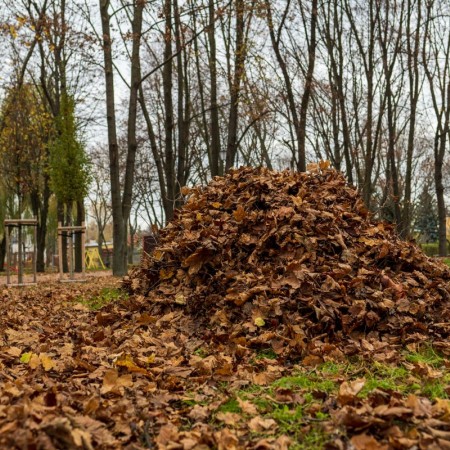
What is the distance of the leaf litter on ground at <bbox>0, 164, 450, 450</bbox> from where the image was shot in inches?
94.3

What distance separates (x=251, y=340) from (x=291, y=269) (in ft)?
3.46

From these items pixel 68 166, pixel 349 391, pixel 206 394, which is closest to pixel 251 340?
pixel 206 394

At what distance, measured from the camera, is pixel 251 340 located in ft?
13.7

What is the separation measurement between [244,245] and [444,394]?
3.03 meters

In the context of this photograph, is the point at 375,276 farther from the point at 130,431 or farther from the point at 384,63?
the point at 384,63

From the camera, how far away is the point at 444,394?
9.47 ft

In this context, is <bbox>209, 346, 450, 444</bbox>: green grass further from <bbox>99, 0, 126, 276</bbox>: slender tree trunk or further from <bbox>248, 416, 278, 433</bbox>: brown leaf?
<bbox>99, 0, 126, 276</bbox>: slender tree trunk

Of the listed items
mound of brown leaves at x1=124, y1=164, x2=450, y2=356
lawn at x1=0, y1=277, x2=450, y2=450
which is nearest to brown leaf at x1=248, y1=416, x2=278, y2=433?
lawn at x1=0, y1=277, x2=450, y2=450

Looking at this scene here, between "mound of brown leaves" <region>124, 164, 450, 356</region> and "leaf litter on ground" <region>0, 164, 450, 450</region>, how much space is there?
0.06ft

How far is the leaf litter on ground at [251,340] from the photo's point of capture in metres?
2.40

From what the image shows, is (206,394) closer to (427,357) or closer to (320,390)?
(320,390)

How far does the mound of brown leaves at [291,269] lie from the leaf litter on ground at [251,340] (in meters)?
0.02

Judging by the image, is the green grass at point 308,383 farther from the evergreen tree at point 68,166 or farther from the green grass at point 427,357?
the evergreen tree at point 68,166

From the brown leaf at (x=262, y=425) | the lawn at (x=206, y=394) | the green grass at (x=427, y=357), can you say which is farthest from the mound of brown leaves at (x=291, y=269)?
the brown leaf at (x=262, y=425)
